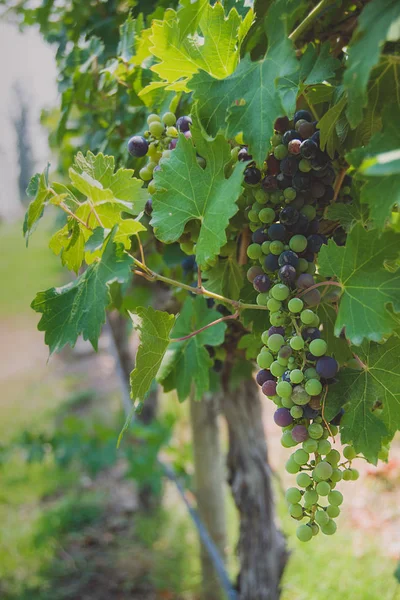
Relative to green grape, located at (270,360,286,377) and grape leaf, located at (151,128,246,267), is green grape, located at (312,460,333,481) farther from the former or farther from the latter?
grape leaf, located at (151,128,246,267)

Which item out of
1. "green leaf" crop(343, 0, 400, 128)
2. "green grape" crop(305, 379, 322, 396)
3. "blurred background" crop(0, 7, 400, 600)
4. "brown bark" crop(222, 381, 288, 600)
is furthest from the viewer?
"blurred background" crop(0, 7, 400, 600)

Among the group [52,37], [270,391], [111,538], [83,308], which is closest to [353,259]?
[270,391]

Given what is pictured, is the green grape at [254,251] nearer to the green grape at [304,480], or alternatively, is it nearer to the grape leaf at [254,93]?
the grape leaf at [254,93]

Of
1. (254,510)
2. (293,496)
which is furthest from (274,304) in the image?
(254,510)

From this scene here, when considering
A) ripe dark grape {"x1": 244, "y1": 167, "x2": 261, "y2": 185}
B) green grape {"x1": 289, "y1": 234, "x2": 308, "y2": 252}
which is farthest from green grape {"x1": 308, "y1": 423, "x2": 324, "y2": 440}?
ripe dark grape {"x1": 244, "y1": 167, "x2": 261, "y2": 185}

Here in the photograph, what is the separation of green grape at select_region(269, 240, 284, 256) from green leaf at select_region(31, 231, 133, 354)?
0.19m

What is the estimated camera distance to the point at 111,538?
352cm

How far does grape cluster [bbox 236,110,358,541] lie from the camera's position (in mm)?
627

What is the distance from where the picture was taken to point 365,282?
0.60 metres

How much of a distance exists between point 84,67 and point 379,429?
0.98 meters

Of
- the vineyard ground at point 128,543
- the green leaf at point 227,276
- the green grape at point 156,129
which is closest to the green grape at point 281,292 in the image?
the green leaf at point 227,276

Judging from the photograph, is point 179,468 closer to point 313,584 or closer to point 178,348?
point 313,584

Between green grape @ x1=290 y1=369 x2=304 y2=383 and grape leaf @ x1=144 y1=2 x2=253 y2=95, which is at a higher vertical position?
grape leaf @ x1=144 y1=2 x2=253 y2=95

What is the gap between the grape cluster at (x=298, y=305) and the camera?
0.63 metres
